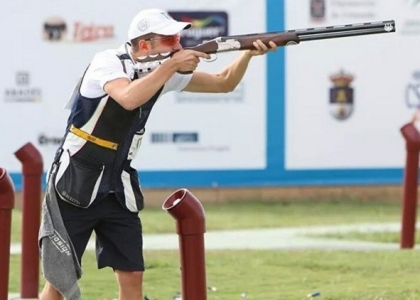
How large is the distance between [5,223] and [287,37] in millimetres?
2422

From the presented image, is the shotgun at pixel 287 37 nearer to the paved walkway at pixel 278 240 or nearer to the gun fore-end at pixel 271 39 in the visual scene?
the gun fore-end at pixel 271 39

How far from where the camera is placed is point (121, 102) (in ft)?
23.3

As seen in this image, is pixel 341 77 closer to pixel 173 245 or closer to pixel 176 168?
pixel 176 168

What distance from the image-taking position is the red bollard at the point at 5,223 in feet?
28.7

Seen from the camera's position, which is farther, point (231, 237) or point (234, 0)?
point (234, 0)

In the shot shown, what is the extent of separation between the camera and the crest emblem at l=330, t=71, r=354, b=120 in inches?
733

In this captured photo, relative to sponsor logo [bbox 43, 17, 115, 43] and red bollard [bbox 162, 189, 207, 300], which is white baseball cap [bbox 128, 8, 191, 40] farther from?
sponsor logo [bbox 43, 17, 115, 43]

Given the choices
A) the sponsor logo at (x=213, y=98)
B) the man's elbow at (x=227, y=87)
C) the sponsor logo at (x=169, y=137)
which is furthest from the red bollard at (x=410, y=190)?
the man's elbow at (x=227, y=87)

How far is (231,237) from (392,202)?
459 centimetres

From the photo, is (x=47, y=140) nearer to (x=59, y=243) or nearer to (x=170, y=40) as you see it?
(x=59, y=243)

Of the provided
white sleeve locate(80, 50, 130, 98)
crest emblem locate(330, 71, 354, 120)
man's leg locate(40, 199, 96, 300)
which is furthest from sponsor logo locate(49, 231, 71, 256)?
crest emblem locate(330, 71, 354, 120)

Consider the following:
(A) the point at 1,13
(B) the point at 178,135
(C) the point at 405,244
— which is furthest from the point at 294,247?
(A) the point at 1,13

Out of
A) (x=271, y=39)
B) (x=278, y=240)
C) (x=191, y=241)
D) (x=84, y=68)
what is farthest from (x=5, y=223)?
(x=84, y=68)

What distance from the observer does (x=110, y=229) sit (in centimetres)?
766
